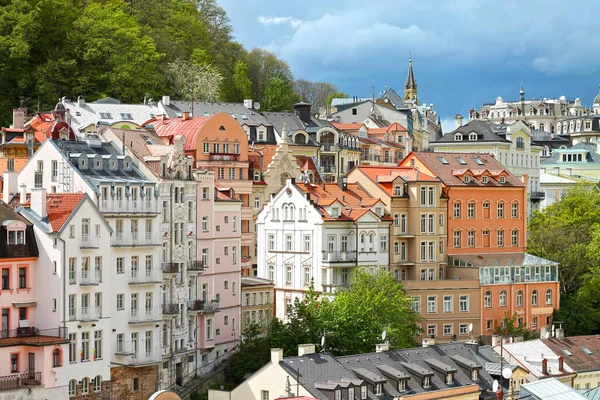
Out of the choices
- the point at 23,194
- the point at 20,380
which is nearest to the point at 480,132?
the point at 23,194

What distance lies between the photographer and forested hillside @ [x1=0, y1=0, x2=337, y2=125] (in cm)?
11638

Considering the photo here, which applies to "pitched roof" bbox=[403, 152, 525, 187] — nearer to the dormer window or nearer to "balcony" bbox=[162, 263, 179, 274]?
the dormer window

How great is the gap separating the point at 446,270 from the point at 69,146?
→ 32.3 metres

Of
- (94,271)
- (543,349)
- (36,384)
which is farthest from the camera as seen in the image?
(543,349)

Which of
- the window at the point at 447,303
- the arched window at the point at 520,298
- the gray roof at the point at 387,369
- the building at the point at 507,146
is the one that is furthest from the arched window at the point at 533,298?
→ the building at the point at 507,146

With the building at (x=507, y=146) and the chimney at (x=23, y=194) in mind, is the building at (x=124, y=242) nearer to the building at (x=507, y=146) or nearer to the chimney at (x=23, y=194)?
the chimney at (x=23, y=194)

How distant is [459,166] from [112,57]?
36.4 m

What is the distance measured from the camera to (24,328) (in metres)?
64.3

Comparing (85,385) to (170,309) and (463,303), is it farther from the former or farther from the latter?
(463,303)

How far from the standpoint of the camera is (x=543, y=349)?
83750mm

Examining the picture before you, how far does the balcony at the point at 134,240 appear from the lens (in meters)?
69.8

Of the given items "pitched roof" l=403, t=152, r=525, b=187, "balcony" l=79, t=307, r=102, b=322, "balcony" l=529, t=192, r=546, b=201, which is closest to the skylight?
"pitched roof" l=403, t=152, r=525, b=187

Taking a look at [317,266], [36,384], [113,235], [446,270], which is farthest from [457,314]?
[36,384]

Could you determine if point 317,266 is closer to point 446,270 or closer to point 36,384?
point 446,270
